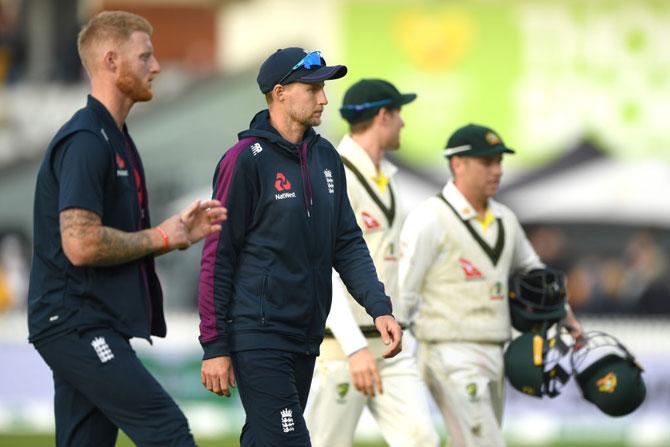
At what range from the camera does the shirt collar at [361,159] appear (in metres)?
8.46

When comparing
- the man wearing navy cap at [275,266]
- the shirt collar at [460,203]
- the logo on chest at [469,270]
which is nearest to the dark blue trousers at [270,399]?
the man wearing navy cap at [275,266]

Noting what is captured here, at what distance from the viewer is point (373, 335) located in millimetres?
8289

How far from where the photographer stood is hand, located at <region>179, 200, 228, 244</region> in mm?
6133

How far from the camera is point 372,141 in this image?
862cm

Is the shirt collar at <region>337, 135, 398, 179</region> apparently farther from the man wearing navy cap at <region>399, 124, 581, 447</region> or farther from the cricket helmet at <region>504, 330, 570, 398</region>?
the cricket helmet at <region>504, 330, 570, 398</region>

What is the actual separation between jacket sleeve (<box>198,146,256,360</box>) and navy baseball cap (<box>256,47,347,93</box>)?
0.37m

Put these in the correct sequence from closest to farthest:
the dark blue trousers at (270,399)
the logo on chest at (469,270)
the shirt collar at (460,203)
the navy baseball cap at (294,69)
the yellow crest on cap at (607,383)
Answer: the dark blue trousers at (270,399) < the navy baseball cap at (294,69) < the yellow crest on cap at (607,383) < the logo on chest at (469,270) < the shirt collar at (460,203)

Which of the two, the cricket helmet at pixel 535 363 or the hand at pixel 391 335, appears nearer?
the hand at pixel 391 335

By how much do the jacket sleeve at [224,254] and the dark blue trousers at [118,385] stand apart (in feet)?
1.19

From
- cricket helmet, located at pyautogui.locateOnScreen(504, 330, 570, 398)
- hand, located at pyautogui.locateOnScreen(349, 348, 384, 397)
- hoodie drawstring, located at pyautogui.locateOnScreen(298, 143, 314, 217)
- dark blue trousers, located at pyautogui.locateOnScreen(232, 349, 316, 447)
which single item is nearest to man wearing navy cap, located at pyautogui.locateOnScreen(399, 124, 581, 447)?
cricket helmet, located at pyautogui.locateOnScreen(504, 330, 570, 398)

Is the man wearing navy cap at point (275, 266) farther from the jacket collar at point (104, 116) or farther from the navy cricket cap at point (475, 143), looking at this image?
the navy cricket cap at point (475, 143)

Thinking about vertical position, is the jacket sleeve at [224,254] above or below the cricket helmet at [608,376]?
above

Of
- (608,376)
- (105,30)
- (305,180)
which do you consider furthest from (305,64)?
(608,376)

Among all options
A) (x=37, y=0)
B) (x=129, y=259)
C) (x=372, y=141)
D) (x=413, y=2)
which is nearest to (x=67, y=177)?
(x=129, y=259)
